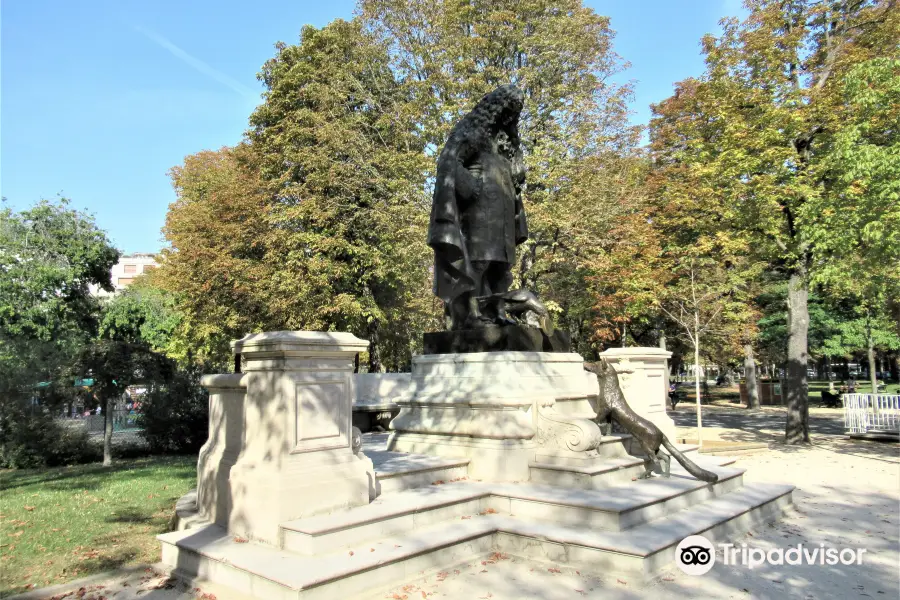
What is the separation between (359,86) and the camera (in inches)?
803

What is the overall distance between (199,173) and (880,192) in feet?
108

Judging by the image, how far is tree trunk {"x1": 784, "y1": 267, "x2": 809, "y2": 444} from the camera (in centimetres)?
1477

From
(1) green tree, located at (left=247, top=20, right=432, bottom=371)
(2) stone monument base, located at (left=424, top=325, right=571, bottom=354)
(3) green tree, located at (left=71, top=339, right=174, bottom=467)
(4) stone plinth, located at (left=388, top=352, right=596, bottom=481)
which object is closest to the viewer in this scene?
(4) stone plinth, located at (left=388, top=352, right=596, bottom=481)

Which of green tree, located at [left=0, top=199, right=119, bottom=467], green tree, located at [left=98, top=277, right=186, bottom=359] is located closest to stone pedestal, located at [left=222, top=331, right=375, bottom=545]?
green tree, located at [left=0, top=199, right=119, bottom=467]

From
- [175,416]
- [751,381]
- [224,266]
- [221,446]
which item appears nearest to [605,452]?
[221,446]

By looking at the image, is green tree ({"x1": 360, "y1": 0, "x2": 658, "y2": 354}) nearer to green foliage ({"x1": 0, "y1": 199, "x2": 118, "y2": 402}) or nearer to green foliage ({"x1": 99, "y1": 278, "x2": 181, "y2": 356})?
green foliage ({"x1": 0, "y1": 199, "x2": 118, "y2": 402})

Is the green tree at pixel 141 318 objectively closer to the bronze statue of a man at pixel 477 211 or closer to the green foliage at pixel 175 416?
the green foliage at pixel 175 416

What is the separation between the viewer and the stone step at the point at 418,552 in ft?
14.1

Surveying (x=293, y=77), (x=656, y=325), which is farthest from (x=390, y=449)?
(x=656, y=325)

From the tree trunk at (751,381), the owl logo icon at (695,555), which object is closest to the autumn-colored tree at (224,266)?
the owl logo icon at (695,555)

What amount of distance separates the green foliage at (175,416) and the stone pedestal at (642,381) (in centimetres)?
1059

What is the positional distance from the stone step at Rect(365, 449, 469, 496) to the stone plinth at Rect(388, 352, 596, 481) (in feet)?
0.65

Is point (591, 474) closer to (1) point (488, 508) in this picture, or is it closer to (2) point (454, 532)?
(1) point (488, 508)

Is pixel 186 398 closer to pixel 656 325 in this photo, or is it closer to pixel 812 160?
pixel 812 160
